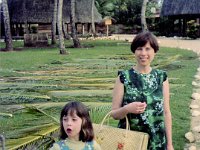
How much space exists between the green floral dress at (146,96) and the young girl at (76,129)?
392 mm

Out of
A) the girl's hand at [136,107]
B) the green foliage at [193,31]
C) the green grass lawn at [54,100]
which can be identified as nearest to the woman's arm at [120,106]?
the girl's hand at [136,107]

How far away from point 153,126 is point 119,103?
0.29 meters

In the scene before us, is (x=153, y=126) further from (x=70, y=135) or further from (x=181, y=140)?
(x=181, y=140)

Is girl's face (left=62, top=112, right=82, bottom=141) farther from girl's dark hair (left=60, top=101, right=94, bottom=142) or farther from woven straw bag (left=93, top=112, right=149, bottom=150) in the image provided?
woven straw bag (left=93, top=112, right=149, bottom=150)

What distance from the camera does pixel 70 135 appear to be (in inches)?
118

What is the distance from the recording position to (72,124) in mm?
2953

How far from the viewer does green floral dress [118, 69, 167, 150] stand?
329cm

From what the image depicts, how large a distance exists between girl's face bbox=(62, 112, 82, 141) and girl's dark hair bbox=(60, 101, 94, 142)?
0.06ft

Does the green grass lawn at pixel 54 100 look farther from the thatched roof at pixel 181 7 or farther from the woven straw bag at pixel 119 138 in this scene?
the thatched roof at pixel 181 7

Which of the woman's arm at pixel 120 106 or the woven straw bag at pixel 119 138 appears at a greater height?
the woman's arm at pixel 120 106

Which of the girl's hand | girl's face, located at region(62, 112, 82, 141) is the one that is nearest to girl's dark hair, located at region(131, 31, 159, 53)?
the girl's hand

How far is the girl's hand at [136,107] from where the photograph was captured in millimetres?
3115

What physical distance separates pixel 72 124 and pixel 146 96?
0.61 metres

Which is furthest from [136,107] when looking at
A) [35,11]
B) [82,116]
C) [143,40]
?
[35,11]
